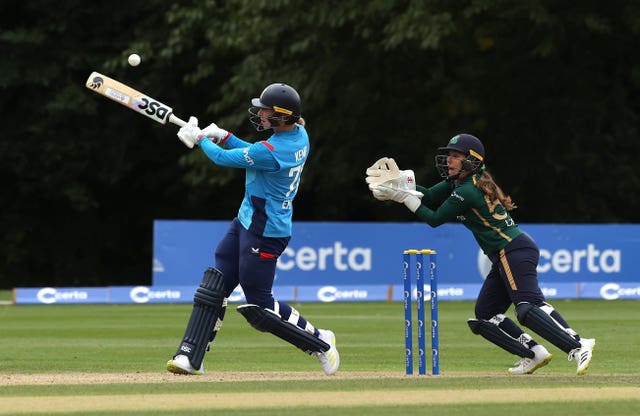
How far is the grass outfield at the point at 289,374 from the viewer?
7.34 metres

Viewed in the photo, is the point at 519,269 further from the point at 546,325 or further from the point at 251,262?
the point at 251,262

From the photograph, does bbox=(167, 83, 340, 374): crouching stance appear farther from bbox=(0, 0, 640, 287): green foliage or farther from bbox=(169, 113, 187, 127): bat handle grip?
bbox=(0, 0, 640, 287): green foliage

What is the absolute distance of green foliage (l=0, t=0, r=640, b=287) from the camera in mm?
27047

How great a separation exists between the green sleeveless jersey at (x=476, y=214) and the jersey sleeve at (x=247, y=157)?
3.63ft

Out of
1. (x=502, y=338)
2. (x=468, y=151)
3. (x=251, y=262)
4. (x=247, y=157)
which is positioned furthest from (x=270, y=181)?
(x=502, y=338)

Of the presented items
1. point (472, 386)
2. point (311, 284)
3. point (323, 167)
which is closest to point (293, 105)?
point (472, 386)

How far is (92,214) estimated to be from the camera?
104ft

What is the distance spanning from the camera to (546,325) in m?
9.33

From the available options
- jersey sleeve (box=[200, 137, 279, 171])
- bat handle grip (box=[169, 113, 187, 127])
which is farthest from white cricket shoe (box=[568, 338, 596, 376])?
bat handle grip (box=[169, 113, 187, 127])

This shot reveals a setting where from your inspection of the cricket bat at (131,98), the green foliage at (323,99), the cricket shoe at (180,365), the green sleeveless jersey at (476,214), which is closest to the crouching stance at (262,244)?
the cricket shoe at (180,365)

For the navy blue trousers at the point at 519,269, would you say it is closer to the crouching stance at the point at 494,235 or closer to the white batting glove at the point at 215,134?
Answer: the crouching stance at the point at 494,235

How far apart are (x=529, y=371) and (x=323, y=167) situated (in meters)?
18.8

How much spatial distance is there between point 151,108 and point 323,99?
57.1 feet

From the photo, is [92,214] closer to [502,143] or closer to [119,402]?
[502,143]
